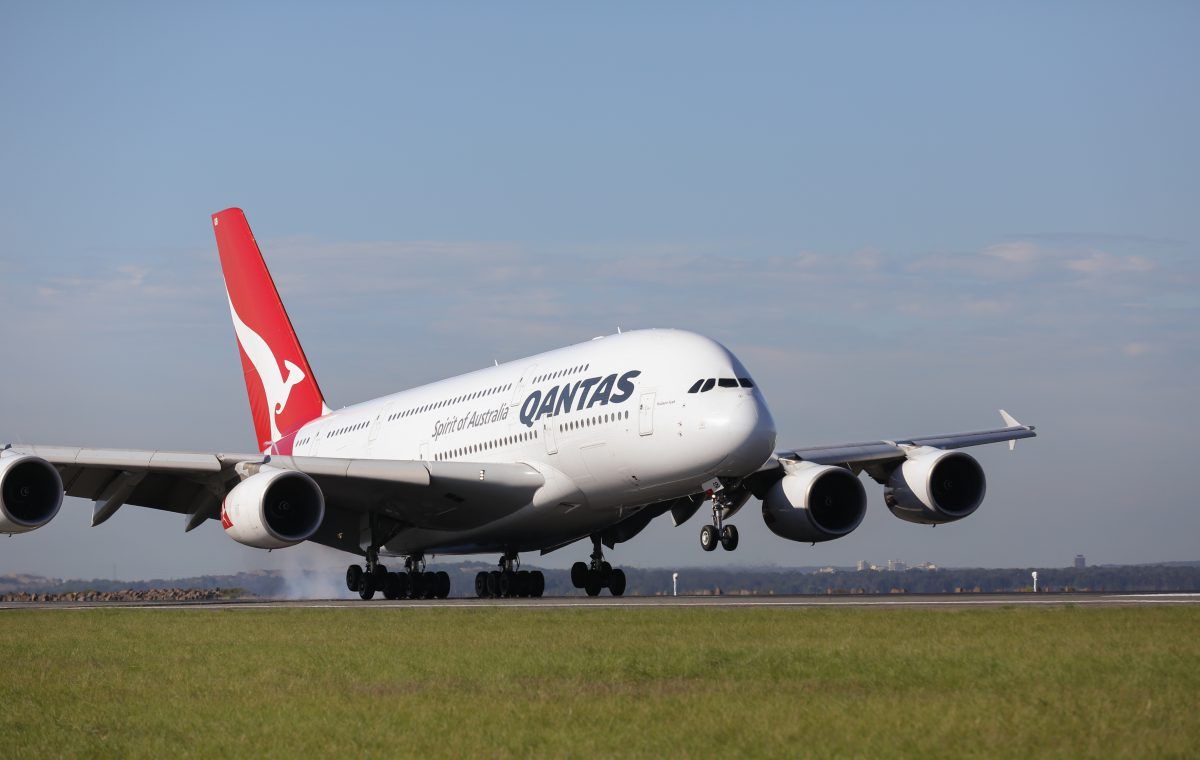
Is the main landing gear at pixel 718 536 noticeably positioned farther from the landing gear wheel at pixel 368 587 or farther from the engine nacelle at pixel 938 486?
the landing gear wheel at pixel 368 587

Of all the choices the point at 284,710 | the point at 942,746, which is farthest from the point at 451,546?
the point at 942,746

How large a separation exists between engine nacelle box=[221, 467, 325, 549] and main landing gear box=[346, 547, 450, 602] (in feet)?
16.7

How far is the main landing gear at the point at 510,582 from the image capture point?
33250 millimetres

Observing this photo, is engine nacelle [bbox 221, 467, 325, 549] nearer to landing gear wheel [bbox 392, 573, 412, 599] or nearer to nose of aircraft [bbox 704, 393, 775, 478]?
landing gear wheel [bbox 392, 573, 412, 599]

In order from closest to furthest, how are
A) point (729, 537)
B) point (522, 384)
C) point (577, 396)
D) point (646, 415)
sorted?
1. point (729, 537)
2. point (646, 415)
3. point (577, 396)
4. point (522, 384)

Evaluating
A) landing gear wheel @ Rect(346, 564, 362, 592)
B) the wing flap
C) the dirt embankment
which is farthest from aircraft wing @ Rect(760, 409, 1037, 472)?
the dirt embankment

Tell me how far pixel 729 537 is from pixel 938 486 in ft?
25.7

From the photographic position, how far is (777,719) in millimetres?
9570

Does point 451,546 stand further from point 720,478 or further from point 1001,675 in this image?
point 1001,675

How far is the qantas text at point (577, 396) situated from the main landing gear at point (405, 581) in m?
5.44

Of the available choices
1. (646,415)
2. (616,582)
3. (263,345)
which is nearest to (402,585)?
(616,582)

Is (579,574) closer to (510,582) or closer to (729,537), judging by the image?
(510,582)

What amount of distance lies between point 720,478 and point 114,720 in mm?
17507

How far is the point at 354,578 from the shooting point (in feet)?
116
